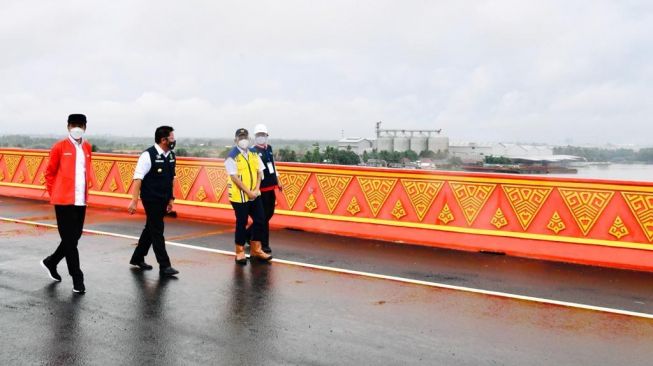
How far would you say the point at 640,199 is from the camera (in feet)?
28.5

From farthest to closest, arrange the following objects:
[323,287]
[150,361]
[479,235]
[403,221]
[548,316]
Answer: [403,221] → [479,235] → [323,287] → [548,316] → [150,361]

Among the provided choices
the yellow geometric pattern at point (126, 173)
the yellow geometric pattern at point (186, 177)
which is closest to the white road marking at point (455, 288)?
the yellow geometric pattern at point (186, 177)

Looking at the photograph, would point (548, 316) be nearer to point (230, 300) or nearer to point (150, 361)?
point (230, 300)

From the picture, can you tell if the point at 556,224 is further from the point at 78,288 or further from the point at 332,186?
the point at 78,288

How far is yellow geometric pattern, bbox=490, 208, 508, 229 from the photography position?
9.69 meters

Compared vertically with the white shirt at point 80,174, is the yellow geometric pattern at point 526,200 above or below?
below

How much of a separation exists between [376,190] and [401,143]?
2.43 metres

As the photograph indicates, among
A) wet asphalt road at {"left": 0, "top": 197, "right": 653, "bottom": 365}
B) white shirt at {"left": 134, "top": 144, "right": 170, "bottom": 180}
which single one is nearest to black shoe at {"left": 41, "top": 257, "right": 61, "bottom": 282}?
wet asphalt road at {"left": 0, "top": 197, "right": 653, "bottom": 365}

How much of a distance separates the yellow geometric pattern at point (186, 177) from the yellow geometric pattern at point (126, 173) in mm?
1596

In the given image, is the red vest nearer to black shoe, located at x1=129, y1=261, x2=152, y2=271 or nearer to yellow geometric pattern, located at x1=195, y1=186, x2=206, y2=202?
black shoe, located at x1=129, y1=261, x2=152, y2=271

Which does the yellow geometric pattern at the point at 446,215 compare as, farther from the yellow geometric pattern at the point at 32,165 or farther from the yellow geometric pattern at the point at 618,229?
the yellow geometric pattern at the point at 32,165

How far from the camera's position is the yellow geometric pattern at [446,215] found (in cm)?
1020

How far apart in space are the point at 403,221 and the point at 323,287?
3.71 meters

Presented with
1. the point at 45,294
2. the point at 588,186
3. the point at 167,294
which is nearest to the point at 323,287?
the point at 167,294
